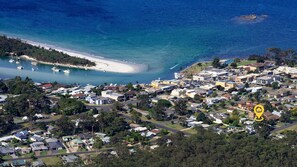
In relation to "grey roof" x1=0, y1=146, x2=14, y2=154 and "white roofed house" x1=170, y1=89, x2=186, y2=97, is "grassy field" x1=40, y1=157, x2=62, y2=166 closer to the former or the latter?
"grey roof" x1=0, y1=146, x2=14, y2=154

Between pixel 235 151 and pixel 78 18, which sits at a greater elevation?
pixel 78 18

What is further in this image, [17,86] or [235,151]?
[17,86]

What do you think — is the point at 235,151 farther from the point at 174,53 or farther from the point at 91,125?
the point at 174,53

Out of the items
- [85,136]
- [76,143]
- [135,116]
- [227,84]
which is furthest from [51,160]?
[227,84]

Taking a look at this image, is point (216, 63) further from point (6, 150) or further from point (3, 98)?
point (6, 150)

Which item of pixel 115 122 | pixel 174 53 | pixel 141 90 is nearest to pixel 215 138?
pixel 115 122

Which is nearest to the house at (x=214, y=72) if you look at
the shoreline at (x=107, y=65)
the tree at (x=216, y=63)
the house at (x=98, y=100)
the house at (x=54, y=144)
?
the tree at (x=216, y=63)

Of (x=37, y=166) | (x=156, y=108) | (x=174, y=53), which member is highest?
(x=174, y=53)
